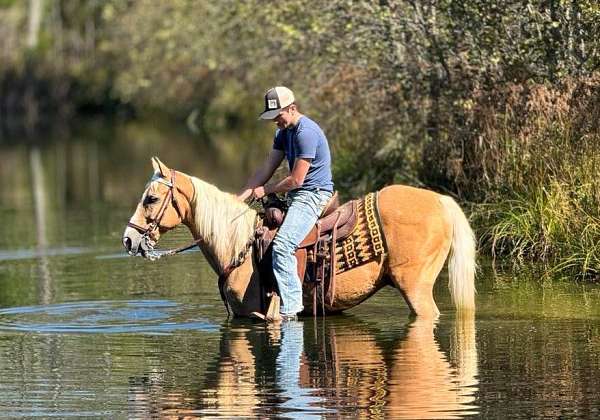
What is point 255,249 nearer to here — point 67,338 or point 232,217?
point 232,217

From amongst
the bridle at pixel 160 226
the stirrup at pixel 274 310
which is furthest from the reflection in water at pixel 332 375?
the bridle at pixel 160 226

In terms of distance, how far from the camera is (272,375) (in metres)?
9.97

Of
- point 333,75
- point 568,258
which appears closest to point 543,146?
point 568,258

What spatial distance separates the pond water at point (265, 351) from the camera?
8.96 m

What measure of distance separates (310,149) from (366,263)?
1087 millimetres

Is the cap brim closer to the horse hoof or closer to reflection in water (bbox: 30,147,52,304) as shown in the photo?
the horse hoof

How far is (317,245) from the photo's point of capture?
39.1 feet

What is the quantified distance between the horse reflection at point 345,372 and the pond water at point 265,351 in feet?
0.05

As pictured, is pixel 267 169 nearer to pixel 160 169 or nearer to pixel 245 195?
pixel 245 195

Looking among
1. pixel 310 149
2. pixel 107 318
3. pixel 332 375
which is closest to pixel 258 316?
pixel 310 149

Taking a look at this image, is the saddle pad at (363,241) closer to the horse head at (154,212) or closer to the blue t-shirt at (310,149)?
the blue t-shirt at (310,149)

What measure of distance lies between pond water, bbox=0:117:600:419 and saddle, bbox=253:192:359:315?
38 cm

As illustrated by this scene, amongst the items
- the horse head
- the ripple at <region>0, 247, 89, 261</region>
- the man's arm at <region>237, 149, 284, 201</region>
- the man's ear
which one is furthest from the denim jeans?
the ripple at <region>0, 247, 89, 261</region>

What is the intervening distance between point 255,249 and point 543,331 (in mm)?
2488
